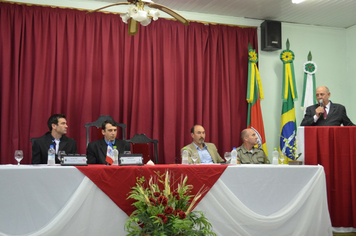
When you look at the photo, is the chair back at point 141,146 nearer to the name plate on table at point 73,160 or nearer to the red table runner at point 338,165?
the name plate on table at point 73,160

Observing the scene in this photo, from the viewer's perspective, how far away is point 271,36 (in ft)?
19.2

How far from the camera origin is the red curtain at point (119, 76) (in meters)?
4.76

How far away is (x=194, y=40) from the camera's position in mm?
5656

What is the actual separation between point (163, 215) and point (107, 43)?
3.28 meters

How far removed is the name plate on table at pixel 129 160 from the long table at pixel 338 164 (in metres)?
1.86

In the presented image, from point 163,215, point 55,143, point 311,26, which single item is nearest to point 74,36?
point 55,143

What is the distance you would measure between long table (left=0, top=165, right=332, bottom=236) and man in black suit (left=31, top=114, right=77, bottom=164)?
1157 mm

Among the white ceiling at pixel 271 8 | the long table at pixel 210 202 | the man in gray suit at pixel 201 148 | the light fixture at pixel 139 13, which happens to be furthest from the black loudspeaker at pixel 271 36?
the light fixture at pixel 139 13

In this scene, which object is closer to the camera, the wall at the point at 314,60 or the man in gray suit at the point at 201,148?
the man in gray suit at the point at 201,148

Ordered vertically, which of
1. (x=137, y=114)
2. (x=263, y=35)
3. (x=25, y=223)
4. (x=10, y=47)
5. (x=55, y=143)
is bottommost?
(x=25, y=223)

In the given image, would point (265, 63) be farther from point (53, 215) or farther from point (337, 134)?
point (53, 215)

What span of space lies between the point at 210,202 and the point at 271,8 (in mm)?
3572

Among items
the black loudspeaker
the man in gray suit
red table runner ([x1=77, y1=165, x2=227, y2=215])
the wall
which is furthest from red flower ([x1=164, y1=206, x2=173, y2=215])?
the black loudspeaker

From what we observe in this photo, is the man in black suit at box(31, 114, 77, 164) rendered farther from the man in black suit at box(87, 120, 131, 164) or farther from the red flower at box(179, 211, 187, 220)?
the red flower at box(179, 211, 187, 220)
